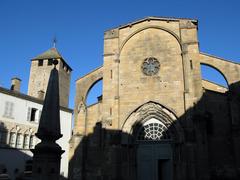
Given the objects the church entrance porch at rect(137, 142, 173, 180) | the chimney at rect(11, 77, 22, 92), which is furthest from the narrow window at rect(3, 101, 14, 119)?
the church entrance porch at rect(137, 142, 173, 180)

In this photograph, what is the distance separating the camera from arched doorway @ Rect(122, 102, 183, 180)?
1501 centimetres

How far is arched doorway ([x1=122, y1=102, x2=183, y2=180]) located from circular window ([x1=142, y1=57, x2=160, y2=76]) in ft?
6.82

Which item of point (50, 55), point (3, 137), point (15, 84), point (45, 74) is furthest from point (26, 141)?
point (50, 55)

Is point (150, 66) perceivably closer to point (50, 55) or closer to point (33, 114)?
point (33, 114)

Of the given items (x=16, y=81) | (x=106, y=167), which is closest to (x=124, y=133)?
(x=106, y=167)

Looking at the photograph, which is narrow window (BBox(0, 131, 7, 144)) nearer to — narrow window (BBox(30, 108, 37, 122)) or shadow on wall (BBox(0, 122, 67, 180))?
shadow on wall (BBox(0, 122, 67, 180))

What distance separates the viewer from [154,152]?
50.6ft

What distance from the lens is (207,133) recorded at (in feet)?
49.8

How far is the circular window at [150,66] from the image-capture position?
16.8 meters

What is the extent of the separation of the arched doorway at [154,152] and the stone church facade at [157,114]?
0.18ft

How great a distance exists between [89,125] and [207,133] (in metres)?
7.35

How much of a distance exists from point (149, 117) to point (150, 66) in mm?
3308

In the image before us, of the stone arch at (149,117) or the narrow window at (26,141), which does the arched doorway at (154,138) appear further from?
the narrow window at (26,141)

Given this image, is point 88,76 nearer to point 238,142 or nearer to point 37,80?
point 238,142
